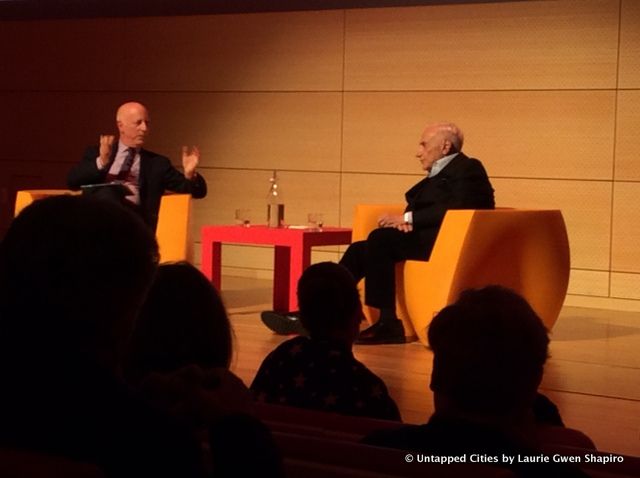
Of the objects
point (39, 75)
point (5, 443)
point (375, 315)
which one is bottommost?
point (375, 315)

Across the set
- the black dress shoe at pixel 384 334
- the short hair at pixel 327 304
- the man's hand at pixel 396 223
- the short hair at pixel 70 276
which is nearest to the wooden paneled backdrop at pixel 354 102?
the man's hand at pixel 396 223

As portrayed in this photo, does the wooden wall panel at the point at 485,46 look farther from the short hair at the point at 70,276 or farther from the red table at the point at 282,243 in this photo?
the short hair at the point at 70,276

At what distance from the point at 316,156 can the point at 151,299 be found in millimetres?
7205

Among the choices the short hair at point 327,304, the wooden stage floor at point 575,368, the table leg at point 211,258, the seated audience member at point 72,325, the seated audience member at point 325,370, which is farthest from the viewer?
the table leg at point 211,258

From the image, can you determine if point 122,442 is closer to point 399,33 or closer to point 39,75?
point 399,33

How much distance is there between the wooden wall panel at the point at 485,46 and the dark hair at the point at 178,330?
21.3ft

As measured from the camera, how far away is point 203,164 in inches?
374

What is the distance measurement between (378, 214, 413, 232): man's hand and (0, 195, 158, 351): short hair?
16.7ft

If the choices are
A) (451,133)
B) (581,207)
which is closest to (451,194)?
(451,133)

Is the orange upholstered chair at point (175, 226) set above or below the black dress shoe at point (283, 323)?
above

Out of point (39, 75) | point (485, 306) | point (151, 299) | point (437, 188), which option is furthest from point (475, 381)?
point (39, 75)

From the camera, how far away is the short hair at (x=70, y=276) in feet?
4.09

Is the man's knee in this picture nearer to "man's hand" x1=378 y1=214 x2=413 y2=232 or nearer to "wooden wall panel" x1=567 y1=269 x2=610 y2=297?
"man's hand" x1=378 y1=214 x2=413 y2=232

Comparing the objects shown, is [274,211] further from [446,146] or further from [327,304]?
[327,304]
